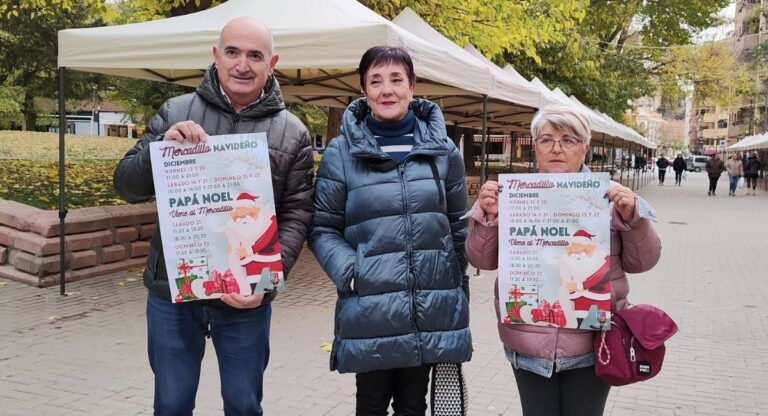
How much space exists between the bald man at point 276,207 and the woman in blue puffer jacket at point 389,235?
0.13m

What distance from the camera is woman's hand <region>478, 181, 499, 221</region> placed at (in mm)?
2387

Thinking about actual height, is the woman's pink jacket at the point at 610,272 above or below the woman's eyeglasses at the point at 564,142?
below

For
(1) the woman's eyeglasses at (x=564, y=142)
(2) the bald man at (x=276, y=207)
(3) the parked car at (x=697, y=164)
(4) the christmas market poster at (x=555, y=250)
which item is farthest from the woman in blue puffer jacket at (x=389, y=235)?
(3) the parked car at (x=697, y=164)

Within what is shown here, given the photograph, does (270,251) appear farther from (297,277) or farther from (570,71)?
(570,71)

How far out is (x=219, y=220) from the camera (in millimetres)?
2365

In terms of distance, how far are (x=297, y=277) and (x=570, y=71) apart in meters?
15.7

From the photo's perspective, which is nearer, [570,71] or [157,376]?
[157,376]

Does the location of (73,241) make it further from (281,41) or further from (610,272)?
(610,272)

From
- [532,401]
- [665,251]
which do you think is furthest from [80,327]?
[665,251]

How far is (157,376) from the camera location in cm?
251

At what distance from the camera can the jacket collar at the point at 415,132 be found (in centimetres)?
246

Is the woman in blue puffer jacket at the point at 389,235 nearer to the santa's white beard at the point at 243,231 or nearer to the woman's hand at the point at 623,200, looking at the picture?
the santa's white beard at the point at 243,231

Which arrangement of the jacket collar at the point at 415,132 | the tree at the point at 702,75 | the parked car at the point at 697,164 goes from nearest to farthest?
the jacket collar at the point at 415,132, the tree at the point at 702,75, the parked car at the point at 697,164

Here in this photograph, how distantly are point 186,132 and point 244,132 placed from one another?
239 mm
